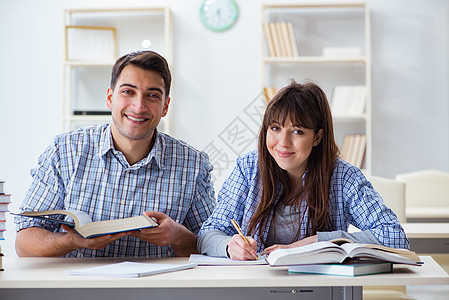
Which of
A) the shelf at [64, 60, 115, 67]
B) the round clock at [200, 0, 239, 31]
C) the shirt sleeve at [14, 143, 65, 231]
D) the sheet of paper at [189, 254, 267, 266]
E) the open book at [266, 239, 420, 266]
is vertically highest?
the round clock at [200, 0, 239, 31]

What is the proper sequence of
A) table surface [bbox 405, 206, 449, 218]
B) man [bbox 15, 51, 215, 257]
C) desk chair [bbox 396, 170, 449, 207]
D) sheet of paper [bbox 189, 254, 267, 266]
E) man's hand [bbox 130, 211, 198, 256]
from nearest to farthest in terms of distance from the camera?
sheet of paper [bbox 189, 254, 267, 266], man's hand [bbox 130, 211, 198, 256], man [bbox 15, 51, 215, 257], table surface [bbox 405, 206, 449, 218], desk chair [bbox 396, 170, 449, 207]

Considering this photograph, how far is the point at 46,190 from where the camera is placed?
75.8 inches

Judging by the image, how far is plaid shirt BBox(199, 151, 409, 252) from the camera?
173 centimetres

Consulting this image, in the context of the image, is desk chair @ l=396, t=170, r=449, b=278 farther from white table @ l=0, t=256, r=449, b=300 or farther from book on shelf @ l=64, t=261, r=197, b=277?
book on shelf @ l=64, t=261, r=197, b=277

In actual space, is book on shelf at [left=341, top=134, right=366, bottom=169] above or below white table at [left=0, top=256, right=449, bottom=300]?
above

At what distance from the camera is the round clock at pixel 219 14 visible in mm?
4586

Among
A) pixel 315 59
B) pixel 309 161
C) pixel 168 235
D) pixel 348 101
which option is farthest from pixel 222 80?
pixel 168 235

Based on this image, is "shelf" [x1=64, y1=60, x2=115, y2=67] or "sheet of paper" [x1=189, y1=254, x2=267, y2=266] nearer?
"sheet of paper" [x1=189, y1=254, x2=267, y2=266]

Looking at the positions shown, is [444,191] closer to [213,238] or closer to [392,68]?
[392,68]

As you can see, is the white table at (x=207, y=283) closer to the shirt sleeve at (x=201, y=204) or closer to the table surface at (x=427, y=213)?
the shirt sleeve at (x=201, y=204)

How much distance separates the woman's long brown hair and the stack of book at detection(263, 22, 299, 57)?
8.50ft

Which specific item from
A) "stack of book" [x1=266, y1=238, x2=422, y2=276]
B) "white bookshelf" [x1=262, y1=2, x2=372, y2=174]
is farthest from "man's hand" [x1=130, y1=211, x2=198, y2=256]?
"white bookshelf" [x1=262, y1=2, x2=372, y2=174]

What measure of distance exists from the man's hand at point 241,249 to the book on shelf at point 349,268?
22 centimetres

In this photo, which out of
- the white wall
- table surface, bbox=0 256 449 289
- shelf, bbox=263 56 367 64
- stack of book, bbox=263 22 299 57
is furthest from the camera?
the white wall
